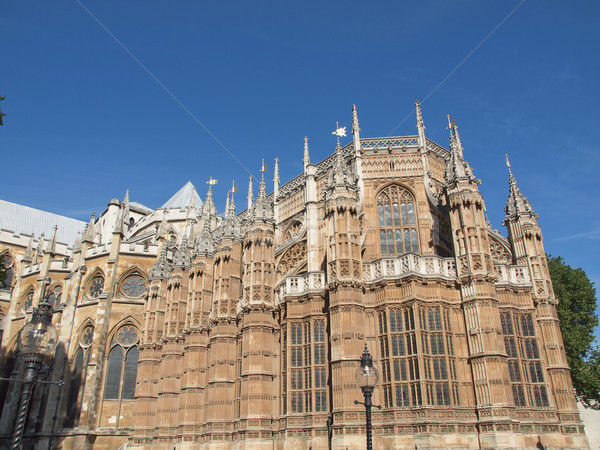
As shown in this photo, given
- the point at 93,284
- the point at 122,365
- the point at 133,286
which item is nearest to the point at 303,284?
the point at 122,365

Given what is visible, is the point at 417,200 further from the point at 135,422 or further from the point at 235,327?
the point at 135,422

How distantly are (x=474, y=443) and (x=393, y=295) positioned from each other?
6525 millimetres

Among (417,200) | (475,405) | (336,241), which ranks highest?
(417,200)

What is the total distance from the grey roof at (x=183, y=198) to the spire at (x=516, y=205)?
3596cm

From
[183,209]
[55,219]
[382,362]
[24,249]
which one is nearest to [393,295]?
[382,362]

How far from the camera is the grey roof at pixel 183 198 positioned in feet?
185

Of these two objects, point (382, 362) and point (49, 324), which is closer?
point (49, 324)

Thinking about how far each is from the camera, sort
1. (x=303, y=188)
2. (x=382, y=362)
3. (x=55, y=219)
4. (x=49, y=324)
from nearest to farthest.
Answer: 1. (x=49, y=324)
2. (x=382, y=362)
3. (x=303, y=188)
4. (x=55, y=219)

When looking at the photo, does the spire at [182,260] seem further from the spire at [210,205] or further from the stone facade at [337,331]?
the spire at [210,205]

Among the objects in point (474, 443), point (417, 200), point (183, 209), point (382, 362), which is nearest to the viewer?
point (474, 443)

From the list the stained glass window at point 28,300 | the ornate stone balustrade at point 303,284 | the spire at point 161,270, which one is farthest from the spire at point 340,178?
the stained glass window at point 28,300

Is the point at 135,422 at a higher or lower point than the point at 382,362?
lower

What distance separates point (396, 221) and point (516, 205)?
637 cm

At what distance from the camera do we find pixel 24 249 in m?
55.1
